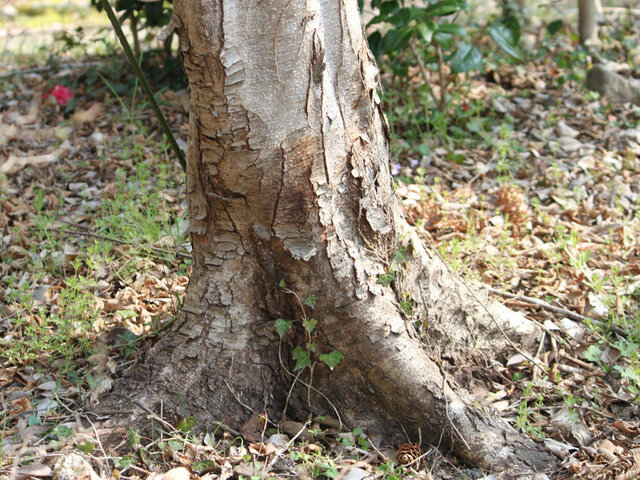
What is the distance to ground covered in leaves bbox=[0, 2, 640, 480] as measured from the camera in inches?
86.4

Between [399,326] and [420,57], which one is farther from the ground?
[420,57]

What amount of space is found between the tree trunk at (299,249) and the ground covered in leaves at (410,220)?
0.12 metres

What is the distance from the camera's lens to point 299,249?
2.11m

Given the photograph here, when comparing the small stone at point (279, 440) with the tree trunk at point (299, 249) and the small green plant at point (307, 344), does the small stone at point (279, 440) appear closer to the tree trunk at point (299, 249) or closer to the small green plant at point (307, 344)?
the tree trunk at point (299, 249)

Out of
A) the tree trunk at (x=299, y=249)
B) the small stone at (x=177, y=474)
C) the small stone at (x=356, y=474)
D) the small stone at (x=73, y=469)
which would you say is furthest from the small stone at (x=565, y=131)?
the small stone at (x=73, y=469)

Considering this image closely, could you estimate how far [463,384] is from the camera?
2566mm

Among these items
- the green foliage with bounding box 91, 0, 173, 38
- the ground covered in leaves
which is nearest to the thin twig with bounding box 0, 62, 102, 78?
the ground covered in leaves

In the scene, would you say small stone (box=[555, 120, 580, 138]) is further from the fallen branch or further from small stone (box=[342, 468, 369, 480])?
small stone (box=[342, 468, 369, 480])

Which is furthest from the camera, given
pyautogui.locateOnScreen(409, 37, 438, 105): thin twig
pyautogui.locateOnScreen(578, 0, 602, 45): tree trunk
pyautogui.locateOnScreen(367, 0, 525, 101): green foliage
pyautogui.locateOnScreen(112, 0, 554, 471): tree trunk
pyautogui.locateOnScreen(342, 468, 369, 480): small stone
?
pyautogui.locateOnScreen(578, 0, 602, 45): tree trunk

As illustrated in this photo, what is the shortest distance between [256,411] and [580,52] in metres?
4.35

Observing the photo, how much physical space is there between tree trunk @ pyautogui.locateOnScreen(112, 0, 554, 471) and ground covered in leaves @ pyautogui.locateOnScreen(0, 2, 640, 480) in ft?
0.41

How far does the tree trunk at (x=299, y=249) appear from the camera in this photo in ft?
6.26

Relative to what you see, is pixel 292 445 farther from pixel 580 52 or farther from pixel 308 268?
pixel 580 52

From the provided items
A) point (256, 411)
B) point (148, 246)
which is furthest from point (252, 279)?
point (148, 246)
